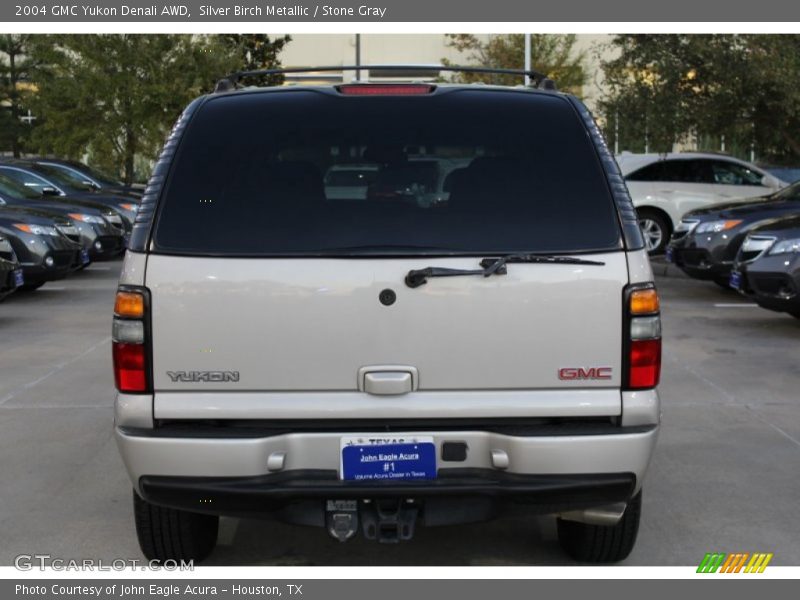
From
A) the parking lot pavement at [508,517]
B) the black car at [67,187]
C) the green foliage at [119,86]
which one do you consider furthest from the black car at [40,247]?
the green foliage at [119,86]

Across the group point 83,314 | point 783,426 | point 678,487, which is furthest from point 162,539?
point 83,314

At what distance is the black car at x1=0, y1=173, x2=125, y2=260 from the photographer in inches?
666

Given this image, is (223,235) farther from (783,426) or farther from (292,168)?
(783,426)

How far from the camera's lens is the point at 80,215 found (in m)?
17.4

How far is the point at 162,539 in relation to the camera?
15.9 ft

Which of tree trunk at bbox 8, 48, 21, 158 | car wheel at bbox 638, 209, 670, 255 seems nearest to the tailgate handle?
car wheel at bbox 638, 209, 670, 255

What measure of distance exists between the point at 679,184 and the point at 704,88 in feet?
4.98

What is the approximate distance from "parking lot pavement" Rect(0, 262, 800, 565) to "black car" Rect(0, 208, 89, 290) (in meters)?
2.95

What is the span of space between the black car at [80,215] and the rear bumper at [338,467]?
12754 mm

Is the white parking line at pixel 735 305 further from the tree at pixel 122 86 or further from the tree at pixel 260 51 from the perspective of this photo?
the tree at pixel 260 51

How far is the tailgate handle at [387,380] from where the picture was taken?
419cm

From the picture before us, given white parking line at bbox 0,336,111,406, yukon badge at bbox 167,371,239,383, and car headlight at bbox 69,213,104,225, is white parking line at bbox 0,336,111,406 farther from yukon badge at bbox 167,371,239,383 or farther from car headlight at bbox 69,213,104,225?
car headlight at bbox 69,213,104,225

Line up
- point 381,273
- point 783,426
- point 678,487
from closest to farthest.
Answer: point 381,273, point 678,487, point 783,426
